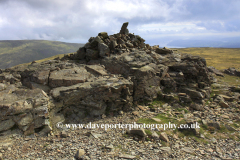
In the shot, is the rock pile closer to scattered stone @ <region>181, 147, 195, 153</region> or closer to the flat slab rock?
the flat slab rock

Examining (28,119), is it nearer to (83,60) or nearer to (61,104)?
(61,104)

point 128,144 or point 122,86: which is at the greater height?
point 122,86

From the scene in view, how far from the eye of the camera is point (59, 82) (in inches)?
722

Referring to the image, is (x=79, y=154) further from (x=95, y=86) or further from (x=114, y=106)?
(x=95, y=86)

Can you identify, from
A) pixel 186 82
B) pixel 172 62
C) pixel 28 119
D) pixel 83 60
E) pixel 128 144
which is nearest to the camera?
pixel 128 144

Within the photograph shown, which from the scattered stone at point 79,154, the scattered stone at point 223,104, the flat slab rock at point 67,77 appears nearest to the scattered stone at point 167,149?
the scattered stone at point 79,154

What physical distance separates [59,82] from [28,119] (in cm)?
589

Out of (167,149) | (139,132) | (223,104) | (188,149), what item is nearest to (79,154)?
(139,132)

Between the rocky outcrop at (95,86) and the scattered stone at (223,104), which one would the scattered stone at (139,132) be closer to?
the rocky outcrop at (95,86)

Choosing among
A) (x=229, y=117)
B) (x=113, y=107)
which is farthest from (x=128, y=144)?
(x=229, y=117)

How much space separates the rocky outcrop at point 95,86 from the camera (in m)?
14.4

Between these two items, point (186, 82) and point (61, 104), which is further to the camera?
point (186, 82)

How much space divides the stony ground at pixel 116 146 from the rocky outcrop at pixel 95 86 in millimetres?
1910

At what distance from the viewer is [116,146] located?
40.5 ft
